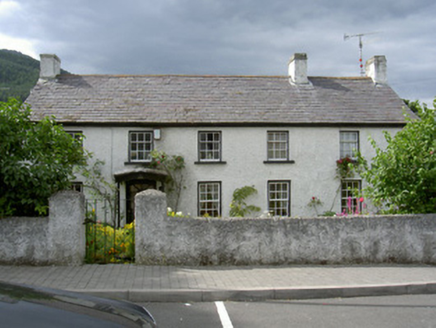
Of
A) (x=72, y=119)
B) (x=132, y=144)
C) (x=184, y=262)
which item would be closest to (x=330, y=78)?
(x=132, y=144)

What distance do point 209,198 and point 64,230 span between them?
32.4 ft

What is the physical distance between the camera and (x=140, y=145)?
17.3 meters

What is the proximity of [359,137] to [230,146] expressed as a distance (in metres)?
6.02

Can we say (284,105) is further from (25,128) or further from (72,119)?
(25,128)

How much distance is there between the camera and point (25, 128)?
27.3 ft

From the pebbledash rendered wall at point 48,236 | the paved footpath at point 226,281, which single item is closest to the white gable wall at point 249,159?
the pebbledash rendered wall at point 48,236

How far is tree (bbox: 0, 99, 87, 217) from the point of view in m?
7.85

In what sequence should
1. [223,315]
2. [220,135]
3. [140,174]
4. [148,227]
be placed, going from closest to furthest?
1. [223,315]
2. [148,227]
3. [140,174]
4. [220,135]

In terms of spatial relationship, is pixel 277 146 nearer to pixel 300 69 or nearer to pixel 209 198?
pixel 209 198

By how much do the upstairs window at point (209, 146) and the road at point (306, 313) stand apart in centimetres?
1160

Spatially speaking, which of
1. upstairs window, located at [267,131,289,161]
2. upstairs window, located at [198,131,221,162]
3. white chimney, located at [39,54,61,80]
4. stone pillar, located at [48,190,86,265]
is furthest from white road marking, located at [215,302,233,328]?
white chimney, located at [39,54,61,80]

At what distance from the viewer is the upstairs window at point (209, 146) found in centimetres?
1744

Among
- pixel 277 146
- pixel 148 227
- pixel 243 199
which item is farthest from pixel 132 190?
pixel 148 227

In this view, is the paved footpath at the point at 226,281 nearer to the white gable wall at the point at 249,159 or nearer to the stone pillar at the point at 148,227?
the stone pillar at the point at 148,227
